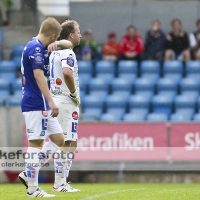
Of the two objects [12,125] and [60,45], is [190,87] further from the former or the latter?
[60,45]

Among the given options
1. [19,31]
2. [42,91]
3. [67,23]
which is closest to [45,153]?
[42,91]

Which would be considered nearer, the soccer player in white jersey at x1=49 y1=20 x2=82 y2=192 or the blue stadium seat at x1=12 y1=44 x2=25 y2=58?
the soccer player in white jersey at x1=49 y1=20 x2=82 y2=192

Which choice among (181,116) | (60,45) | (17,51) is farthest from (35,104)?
(17,51)

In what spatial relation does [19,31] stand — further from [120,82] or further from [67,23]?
[67,23]

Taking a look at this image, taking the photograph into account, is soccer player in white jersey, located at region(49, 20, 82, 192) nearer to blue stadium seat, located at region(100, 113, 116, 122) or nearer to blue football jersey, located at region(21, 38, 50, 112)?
blue football jersey, located at region(21, 38, 50, 112)

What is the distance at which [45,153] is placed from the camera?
8789mm

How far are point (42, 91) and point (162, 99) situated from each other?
29.9 ft

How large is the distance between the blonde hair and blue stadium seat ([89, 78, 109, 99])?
918cm

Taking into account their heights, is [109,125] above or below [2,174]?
above

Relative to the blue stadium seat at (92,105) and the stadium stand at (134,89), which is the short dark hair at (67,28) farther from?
the blue stadium seat at (92,105)

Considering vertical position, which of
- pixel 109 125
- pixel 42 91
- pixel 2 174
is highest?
pixel 42 91

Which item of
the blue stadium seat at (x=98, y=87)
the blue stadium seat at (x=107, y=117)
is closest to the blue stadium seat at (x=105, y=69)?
the blue stadium seat at (x=98, y=87)

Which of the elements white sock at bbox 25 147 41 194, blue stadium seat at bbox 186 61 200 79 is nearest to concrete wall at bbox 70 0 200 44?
blue stadium seat at bbox 186 61 200 79

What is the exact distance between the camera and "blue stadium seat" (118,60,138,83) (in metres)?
18.0
